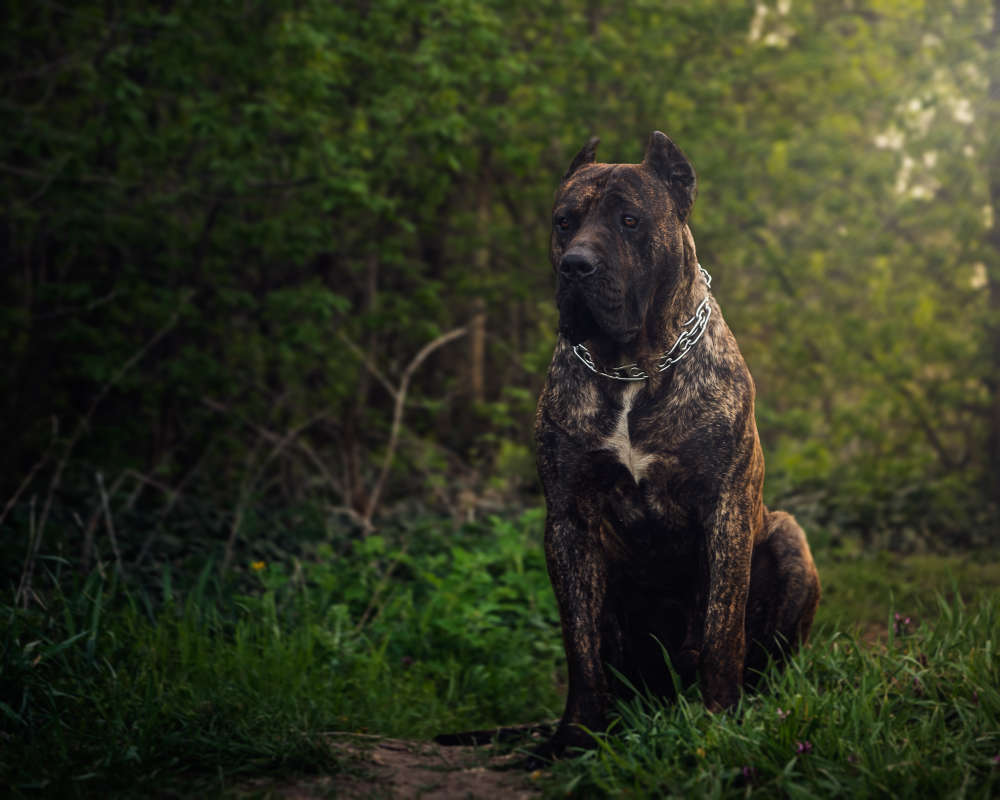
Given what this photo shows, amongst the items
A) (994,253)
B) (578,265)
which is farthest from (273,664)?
(994,253)

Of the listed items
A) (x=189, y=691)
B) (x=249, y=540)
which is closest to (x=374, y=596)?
(x=249, y=540)

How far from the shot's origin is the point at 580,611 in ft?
11.8

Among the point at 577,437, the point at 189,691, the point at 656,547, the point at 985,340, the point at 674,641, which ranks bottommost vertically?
the point at 189,691

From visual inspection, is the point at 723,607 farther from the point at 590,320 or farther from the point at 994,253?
the point at 994,253

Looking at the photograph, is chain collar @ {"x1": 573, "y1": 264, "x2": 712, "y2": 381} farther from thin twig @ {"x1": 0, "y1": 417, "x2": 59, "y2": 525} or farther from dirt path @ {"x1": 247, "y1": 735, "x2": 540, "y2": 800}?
thin twig @ {"x1": 0, "y1": 417, "x2": 59, "y2": 525}

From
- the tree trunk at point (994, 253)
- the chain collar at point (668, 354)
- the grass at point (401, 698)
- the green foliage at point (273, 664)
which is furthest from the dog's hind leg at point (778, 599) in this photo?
the tree trunk at point (994, 253)

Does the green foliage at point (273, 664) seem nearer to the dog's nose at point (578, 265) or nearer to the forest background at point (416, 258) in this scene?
the forest background at point (416, 258)

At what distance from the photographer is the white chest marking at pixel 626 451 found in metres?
3.46

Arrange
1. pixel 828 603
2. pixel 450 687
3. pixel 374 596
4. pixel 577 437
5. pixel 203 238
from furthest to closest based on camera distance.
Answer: pixel 203 238, pixel 828 603, pixel 374 596, pixel 450 687, pixel 577 437

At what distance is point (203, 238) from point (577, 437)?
18.6 ft

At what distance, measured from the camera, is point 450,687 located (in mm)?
5324

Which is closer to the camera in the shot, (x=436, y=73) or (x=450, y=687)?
(x=450, y=687)

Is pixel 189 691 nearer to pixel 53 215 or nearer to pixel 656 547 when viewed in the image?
pixel 656 547

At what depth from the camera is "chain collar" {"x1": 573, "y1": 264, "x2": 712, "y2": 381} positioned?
3537mm
